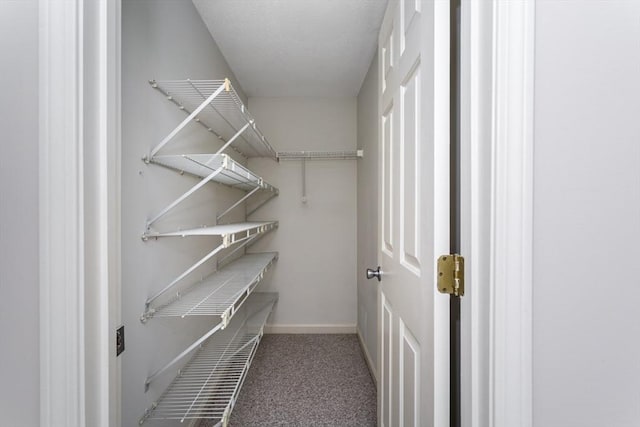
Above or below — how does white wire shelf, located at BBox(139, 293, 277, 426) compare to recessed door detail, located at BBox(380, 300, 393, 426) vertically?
below

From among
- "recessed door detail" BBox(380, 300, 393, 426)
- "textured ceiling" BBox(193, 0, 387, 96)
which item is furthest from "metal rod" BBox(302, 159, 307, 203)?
"recessed door detail" BBox(380, 300, 393, 426)

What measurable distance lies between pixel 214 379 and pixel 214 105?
136 centimetres

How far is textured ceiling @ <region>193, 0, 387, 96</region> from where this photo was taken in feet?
4.98

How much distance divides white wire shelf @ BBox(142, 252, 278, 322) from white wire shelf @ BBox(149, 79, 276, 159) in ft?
2.13

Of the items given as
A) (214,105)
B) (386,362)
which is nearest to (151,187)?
(214,105)

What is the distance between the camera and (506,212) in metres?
0.50

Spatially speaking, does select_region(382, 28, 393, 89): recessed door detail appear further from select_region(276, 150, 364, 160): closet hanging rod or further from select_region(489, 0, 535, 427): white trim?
select_region(276, 150, 364, 160): closet hanging rod

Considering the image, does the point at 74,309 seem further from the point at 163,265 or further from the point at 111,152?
the point at 163,265

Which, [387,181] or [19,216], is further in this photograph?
[387,181]

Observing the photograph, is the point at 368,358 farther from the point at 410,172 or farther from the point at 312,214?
the point at 410,172

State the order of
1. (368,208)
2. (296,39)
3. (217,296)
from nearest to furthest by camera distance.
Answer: (217,296) < (296,39) < (368,208)

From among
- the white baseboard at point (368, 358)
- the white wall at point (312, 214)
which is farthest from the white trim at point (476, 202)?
the white wall at point (312, 214)

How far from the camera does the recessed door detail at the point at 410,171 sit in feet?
2.56

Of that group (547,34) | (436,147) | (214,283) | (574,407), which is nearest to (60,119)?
(436,147)
